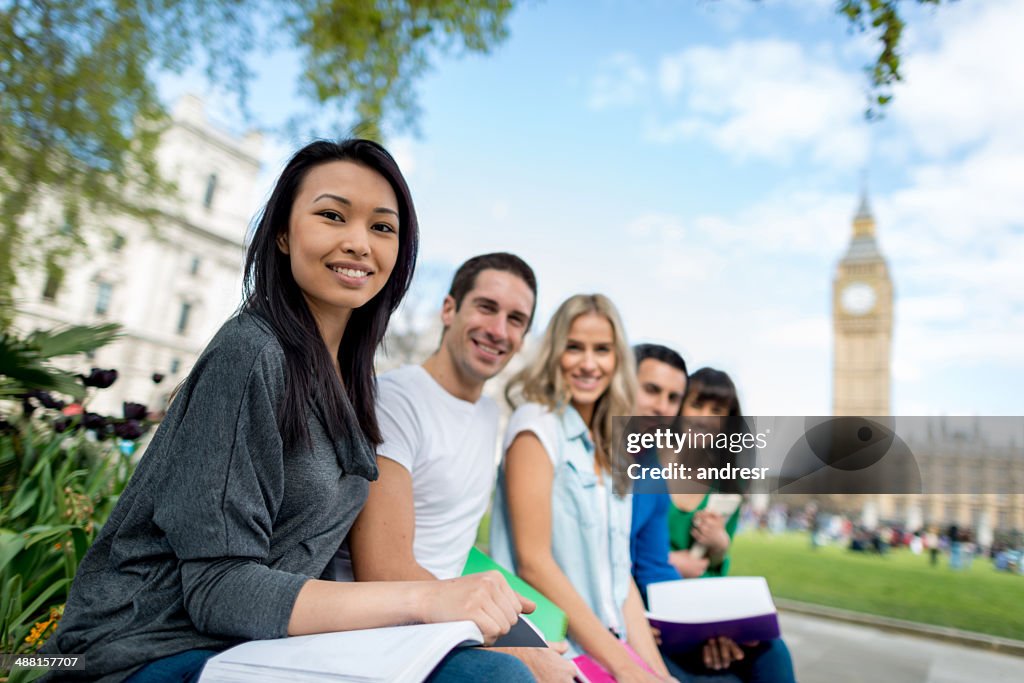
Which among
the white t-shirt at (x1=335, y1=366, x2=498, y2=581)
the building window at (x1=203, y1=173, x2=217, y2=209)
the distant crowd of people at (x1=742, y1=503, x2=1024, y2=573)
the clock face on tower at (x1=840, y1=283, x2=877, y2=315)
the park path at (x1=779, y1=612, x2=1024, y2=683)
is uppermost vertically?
the clock face on tower at (x1=840, y1=283, x2=877, y2=315)

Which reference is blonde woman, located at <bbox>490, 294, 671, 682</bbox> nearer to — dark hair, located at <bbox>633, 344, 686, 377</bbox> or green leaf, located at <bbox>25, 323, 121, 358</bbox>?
dark hair, located at <bbox>633, 344, 686, 377</bbox>

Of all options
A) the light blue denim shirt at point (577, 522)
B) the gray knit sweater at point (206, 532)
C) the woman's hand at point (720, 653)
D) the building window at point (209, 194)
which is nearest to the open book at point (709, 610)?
the woman's hand at point (720, 653)

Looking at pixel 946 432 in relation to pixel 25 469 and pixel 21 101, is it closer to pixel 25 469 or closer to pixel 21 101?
pixel 25 469

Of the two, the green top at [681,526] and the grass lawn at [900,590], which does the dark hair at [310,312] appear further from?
the grass lawn at [900,590]

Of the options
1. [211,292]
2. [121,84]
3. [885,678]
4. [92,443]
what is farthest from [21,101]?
[211,292]

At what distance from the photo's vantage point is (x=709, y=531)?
10.9 feet

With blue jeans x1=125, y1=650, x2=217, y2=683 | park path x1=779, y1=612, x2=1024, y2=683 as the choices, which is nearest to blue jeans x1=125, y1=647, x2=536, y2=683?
blue jeans x1=125, y1=650, x2=217, y2=683

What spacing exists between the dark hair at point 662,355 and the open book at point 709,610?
1.22m

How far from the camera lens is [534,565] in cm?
222

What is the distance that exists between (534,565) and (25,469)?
2.10m

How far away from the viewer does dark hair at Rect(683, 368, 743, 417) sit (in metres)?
3.84

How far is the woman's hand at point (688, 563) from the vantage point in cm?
327

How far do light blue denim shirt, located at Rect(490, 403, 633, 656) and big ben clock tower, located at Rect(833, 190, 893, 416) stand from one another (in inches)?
3638

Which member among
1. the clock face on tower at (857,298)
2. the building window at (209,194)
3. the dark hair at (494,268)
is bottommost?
the dark hair at (494,268)
